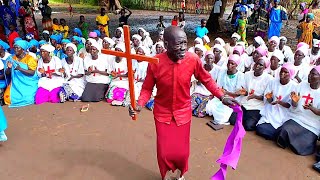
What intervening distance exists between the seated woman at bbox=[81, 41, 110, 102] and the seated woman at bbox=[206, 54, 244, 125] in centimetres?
240

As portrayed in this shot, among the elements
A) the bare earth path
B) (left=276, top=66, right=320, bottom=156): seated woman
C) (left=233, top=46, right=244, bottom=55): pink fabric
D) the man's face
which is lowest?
the bare earth path

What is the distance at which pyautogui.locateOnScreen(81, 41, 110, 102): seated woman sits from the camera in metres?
6.70

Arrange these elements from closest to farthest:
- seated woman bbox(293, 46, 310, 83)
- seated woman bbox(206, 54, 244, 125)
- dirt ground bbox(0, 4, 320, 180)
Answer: dirt ground bbox(0, 4, 320, 180), seated woman bbox(206, 54, 244, 125), seated woman bbox(293, 46, 310, 83)

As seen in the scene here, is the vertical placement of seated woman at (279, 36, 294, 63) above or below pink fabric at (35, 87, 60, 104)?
above

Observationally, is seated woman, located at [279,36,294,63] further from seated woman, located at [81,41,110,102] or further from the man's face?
the man's face

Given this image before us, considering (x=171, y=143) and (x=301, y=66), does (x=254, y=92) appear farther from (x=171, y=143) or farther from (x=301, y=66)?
(x=171, y=143)

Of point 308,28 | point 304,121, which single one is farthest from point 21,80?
point 308,28

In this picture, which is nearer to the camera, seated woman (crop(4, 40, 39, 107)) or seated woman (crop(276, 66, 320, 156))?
seated woman (crop(276, 66, 320, 156))

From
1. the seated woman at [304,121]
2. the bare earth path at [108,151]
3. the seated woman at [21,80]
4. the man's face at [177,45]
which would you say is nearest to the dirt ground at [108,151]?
the bare earth path at [108,151]

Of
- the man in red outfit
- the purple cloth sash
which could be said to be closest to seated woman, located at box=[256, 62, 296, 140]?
the purple cloth sash

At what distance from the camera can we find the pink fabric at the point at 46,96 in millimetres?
6602

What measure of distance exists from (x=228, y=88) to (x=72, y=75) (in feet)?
11.2

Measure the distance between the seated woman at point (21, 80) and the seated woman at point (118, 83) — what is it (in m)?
1.67

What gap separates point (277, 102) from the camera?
5.05 meters
